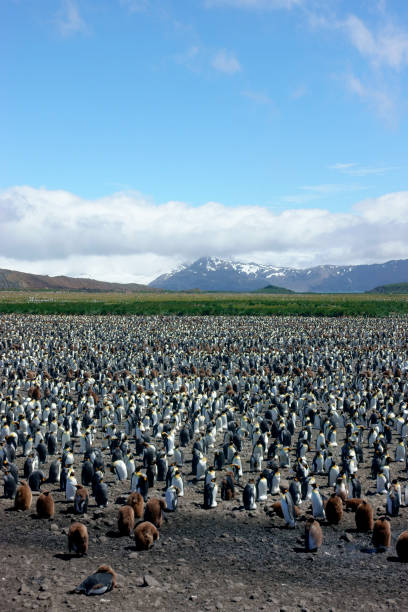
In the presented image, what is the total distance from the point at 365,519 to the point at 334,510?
31.7 inches

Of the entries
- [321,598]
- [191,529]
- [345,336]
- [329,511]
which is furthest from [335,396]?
[345,336]

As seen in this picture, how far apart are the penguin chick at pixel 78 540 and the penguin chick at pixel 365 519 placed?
22.5 ft

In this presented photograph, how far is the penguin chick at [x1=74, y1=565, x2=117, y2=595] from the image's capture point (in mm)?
10055

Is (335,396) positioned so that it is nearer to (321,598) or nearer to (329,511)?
(329,511)

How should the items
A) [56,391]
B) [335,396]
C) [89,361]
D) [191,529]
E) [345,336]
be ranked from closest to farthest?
[191,529] < [335,396] < [56,391] < [89,361] < [345,336]

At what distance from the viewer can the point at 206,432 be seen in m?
20.4

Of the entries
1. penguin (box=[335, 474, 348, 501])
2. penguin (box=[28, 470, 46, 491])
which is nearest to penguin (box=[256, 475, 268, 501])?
penguin (box=[335, 474, 348, 501])

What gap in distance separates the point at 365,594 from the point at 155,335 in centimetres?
5191

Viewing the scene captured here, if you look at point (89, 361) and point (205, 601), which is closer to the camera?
point (205, 601)

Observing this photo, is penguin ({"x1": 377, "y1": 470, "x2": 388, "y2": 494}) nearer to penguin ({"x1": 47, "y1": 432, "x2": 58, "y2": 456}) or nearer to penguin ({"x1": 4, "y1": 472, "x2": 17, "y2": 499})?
penguin ({"x1": 4, "y1": 472, "x2": 17, "y2": 499})

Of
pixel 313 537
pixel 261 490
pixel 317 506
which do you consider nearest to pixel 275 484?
pixel 261 490

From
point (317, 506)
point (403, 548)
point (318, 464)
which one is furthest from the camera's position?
point (318, 464)

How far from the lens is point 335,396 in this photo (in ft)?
89.1

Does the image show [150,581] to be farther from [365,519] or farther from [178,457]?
[178,457]
